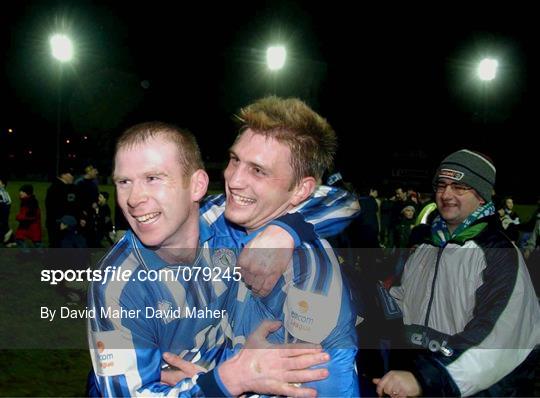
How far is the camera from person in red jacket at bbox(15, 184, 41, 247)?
11.3 meters

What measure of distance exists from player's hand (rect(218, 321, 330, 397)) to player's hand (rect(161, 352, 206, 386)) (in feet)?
0.78

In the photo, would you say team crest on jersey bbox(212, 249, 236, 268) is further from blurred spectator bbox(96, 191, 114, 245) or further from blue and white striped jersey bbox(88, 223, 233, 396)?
blurred spectator bbox(96, 191, 114, 245)

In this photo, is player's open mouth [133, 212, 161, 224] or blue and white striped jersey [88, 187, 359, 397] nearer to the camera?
blue and white striped jersey [88, 187, 359, 397]

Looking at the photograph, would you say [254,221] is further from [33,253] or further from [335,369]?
[33,253]

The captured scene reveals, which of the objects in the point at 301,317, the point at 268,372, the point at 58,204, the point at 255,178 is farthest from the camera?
the point at 58,204

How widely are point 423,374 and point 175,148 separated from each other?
1506mm

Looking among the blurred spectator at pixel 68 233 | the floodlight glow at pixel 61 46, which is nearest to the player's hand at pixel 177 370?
the blurred spectator at pixel 68 233

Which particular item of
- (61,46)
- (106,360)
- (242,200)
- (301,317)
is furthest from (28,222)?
(301,317)

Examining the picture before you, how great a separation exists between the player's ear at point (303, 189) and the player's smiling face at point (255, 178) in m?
0.04

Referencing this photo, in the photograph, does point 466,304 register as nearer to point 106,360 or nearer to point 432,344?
point 432,344

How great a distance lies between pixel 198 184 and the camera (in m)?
2.56

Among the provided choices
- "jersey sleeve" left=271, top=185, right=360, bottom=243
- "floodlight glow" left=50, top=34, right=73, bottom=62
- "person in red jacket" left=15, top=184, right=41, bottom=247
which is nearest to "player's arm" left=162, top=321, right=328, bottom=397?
"jersey sleeve" left=271, top=185, right=360, bottom=243

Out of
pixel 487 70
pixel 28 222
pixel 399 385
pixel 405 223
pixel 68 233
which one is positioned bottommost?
pixel 405 223

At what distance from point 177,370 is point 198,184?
0.81 meters
